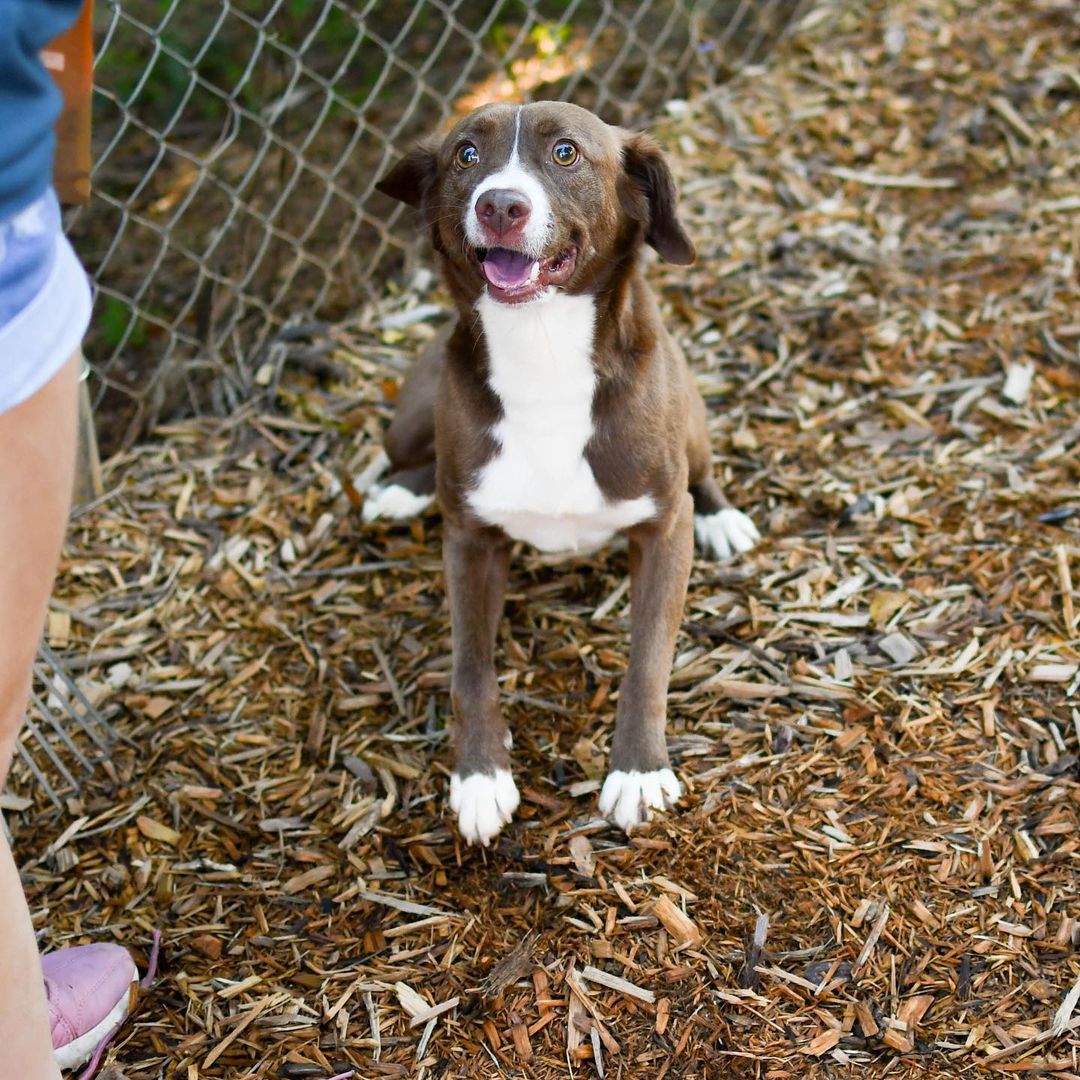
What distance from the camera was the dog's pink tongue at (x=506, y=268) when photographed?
2727mm

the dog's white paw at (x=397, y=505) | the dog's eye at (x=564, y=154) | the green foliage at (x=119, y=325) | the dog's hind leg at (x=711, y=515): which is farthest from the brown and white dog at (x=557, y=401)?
the green foliage at (x=119, y=325)

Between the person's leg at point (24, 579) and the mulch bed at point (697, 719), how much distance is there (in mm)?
709

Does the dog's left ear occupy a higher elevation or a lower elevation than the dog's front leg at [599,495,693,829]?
higher

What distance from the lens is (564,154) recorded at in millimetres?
2770

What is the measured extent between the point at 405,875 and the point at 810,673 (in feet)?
3.43

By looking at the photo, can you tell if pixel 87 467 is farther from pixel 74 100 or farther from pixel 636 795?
pixel 636 795

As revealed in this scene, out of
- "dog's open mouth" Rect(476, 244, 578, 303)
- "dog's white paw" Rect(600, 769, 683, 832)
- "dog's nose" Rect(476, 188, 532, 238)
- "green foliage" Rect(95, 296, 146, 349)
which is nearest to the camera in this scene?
"dog's nose" Rect(476, 188, 532, 238)

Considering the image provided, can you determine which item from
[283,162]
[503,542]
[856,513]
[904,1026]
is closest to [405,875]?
[503,542]

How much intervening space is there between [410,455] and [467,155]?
108 cm

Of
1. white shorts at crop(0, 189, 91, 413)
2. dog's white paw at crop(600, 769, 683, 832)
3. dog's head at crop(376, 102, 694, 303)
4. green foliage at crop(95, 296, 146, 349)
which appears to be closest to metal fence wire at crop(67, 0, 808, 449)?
green foliage at crop(95, 296, 146, 349)

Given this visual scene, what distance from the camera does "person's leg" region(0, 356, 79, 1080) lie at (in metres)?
1.66

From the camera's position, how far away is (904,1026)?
2430mm

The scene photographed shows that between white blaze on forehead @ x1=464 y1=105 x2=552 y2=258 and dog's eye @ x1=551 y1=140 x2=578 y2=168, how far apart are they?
76 millimetres

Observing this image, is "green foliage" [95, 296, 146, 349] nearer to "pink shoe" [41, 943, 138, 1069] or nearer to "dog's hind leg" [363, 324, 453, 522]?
"dog's hind leg" [363, 324, 453, 522]
